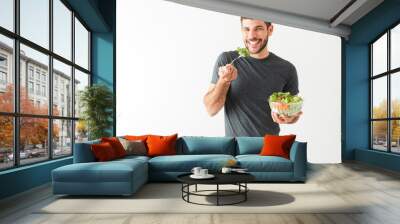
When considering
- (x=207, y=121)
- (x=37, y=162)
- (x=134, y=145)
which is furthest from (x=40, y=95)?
(x=207, y=121)

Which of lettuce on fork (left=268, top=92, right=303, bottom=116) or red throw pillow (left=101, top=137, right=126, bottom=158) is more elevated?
lettuce on fork (left=268, top=92, right=303, bottom=116)

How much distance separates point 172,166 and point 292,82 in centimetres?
402

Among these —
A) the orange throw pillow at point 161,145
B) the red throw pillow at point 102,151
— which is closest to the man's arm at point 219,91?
the orange throw pillow at point 161,145

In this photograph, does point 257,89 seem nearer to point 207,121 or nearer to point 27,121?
point 207,121

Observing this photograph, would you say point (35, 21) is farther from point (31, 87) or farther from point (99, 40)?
point (99, 40)

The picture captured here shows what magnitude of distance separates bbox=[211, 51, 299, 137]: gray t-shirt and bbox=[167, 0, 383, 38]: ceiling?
3.19 feet

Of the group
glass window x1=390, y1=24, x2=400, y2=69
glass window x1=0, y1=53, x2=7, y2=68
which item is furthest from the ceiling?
glass window x1=0, y1=53, x2=7, y2=68

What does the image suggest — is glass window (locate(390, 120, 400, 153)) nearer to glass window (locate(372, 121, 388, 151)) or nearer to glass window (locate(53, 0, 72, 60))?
glass window (locate(372, 121, 388, 151))

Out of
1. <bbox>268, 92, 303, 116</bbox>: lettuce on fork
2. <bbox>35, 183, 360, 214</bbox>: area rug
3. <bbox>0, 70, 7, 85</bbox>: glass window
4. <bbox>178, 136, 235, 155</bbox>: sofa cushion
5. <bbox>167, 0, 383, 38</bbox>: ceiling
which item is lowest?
<bbox>35, 183, 360, 214</bbox>: area rug

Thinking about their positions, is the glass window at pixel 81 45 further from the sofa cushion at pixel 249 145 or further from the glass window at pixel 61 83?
the sofa cushion at pixel 249 145

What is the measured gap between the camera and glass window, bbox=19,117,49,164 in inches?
208

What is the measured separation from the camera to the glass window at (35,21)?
211 inches

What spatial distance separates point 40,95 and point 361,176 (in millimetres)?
5605

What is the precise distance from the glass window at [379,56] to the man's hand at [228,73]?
3.38m
